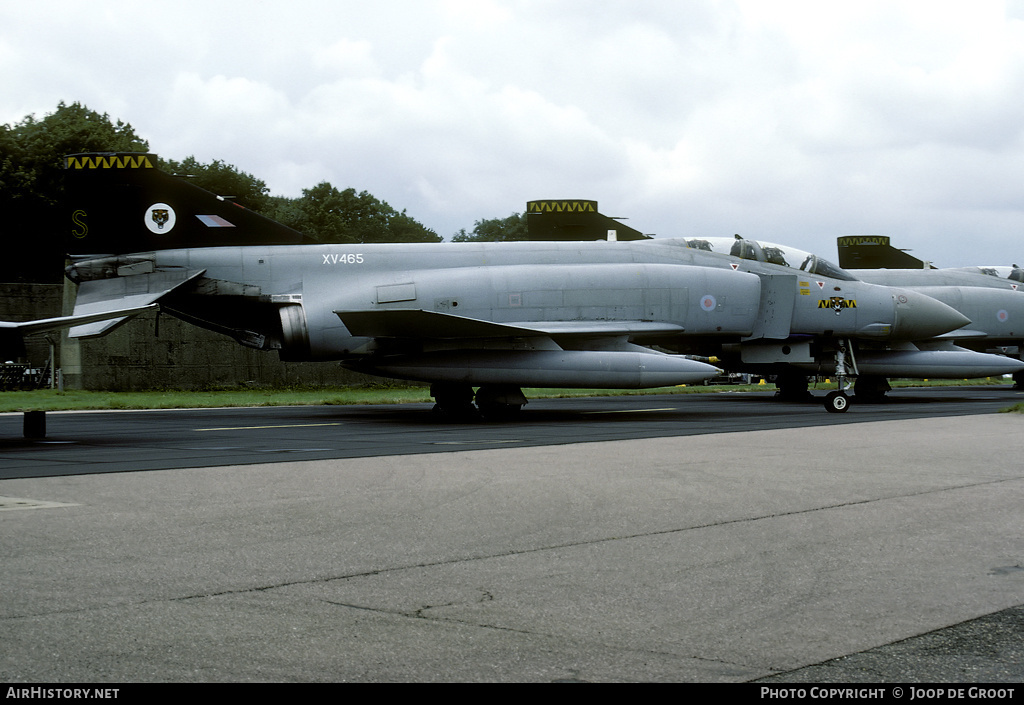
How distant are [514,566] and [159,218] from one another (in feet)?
45.2

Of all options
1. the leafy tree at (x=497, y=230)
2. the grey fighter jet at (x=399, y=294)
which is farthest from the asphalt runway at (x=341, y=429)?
the leafy tree at (x=497, y=230)

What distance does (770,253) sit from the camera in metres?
19.5

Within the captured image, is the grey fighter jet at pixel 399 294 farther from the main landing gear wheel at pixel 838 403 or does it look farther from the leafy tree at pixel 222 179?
the leafy tree at pixel 222 179

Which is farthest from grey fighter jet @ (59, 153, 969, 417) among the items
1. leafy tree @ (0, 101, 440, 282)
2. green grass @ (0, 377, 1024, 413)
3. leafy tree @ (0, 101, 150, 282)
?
leafy tree @ (0, 101, 150, 282)

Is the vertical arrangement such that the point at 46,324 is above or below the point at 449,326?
below

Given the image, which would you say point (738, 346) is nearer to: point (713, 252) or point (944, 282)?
point (713, 252)

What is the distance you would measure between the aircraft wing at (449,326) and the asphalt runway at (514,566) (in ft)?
→ 18.4

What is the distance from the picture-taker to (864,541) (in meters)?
5.52

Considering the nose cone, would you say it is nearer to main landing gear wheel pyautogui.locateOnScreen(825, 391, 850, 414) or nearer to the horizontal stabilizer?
main landing gear wheel pyautogui.locateOnScreen(825, 391, 850, 414)

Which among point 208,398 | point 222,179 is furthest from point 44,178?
point 208,398

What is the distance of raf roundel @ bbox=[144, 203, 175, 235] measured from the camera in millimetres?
16812

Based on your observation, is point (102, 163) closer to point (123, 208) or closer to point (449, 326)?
point (123, 208)

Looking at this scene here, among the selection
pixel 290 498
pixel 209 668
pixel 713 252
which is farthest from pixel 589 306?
pixel 209 668
